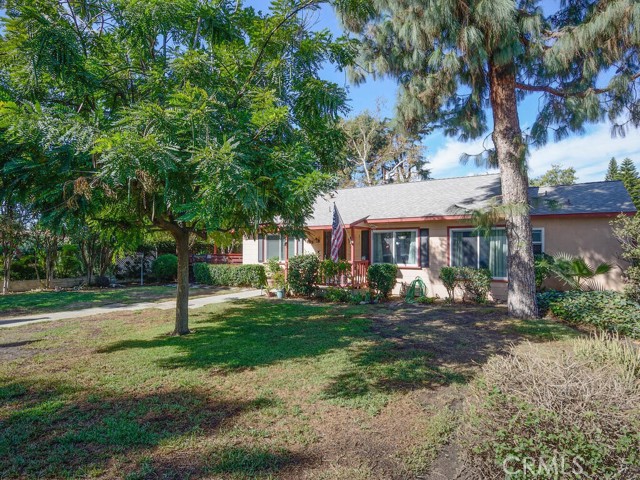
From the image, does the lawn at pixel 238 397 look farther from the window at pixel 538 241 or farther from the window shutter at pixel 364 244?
the window shutter at pixel 364 244

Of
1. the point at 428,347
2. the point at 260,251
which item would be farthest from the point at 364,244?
the point at 428,347

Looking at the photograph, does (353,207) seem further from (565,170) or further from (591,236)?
(565,170)

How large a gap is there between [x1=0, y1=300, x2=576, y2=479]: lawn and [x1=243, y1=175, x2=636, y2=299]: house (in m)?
3.58

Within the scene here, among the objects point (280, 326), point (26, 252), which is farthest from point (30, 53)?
point (26, 252)

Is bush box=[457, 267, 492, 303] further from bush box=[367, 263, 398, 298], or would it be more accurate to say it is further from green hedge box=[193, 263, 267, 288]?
green hedge box=[193, 263, 267, 288]

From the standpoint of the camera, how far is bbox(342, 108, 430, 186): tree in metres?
31.9

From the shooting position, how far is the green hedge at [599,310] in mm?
8039

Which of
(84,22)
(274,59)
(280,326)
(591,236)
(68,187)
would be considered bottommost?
(280,326)

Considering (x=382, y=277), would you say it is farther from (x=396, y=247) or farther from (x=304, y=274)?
(x=304, y=274)

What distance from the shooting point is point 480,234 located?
12.3 metres

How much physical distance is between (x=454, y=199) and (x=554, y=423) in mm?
12107

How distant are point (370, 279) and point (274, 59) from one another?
846cm

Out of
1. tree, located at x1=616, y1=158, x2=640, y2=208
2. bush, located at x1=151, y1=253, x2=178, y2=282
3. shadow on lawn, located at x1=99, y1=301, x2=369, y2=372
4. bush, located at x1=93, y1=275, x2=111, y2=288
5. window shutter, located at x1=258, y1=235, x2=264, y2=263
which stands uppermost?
tree, located at x1=616, y1=158, x2=640, y2=208

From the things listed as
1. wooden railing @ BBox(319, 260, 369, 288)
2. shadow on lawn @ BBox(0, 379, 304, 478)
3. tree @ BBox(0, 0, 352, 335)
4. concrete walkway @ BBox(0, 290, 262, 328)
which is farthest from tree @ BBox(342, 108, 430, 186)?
shadow on lawn @ BBox(0, 379, 304, 478)
